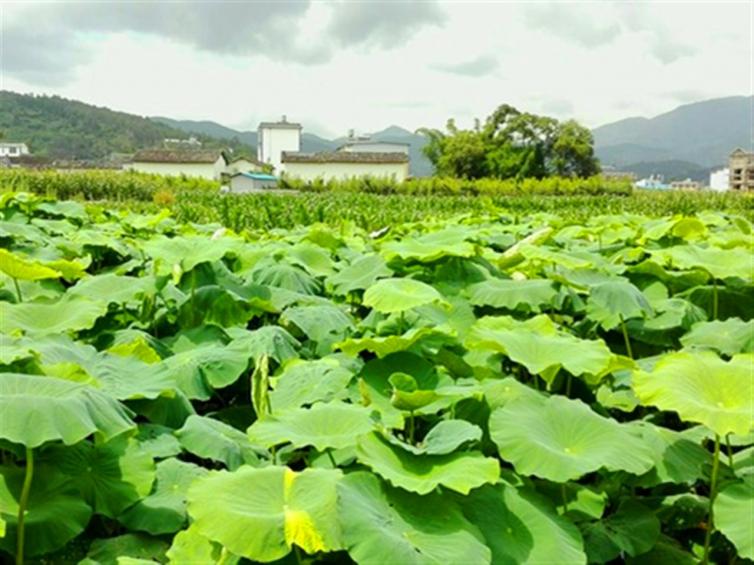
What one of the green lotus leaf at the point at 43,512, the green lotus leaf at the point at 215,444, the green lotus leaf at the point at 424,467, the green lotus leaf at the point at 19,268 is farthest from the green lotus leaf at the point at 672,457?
the green lotus leaf at the point at 19,268

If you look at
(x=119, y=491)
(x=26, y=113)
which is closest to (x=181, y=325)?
(x=119, y=491)

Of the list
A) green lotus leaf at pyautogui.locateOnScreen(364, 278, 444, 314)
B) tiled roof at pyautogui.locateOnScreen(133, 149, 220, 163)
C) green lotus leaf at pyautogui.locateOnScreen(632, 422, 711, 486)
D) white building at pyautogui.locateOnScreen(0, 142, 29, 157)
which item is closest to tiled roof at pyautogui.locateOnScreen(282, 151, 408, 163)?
tiled roof at pyautogui.locateOnScreen(133, 149, 220, 163)

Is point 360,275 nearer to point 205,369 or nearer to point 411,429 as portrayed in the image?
point 205,369

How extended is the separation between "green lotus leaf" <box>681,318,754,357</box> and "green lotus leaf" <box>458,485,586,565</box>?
0.74 m

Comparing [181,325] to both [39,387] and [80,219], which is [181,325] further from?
[80,219]

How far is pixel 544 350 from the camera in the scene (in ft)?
4.03

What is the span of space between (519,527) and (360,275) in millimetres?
1035

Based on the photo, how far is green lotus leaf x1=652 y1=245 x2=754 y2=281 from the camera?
179 centimetres

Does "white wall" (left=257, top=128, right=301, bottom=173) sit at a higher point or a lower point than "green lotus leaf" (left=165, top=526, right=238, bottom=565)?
higher

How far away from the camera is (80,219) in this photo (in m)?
3.22

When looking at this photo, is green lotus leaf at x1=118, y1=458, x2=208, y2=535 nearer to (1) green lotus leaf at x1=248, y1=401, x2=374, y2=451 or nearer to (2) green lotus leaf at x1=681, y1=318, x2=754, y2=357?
(1) green lotus leaf at x1=248, y1=401, x2=374, y2=451

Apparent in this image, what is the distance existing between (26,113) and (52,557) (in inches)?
4870

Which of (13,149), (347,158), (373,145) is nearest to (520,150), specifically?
(347,158)

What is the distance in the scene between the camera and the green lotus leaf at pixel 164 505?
95 cm
